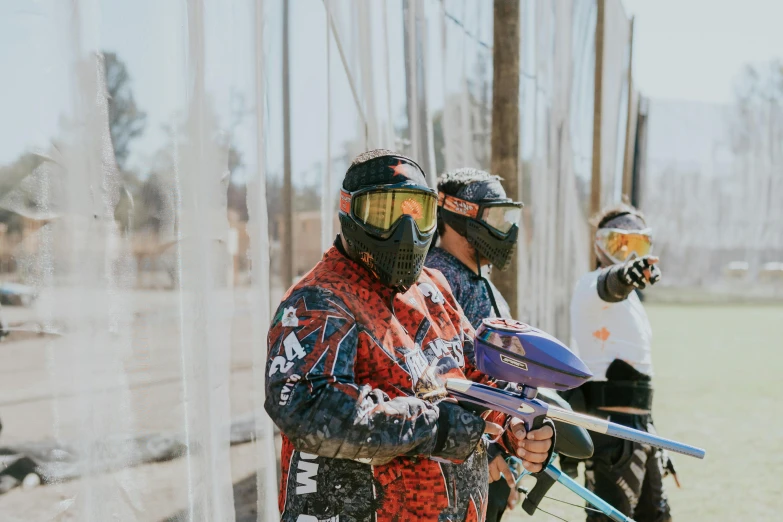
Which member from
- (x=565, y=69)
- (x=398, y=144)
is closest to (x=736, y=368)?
(x=565, y=69)

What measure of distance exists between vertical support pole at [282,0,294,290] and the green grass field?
2.84 meters

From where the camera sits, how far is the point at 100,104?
2.20m

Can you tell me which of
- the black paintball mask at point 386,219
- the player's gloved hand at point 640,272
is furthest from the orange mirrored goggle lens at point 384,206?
the player's gloved hand at point 640,272

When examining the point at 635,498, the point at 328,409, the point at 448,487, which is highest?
the point at 328,409

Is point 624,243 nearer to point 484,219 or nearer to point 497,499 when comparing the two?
point 484,219

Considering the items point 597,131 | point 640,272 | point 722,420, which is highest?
point 597,131

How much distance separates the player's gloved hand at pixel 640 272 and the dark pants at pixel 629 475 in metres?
0.76

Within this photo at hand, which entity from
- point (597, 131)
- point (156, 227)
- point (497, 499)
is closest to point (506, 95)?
point (497, 499)

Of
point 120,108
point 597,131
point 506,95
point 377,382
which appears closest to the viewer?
point 377,382

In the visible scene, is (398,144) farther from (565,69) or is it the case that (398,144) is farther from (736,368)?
(736,368)

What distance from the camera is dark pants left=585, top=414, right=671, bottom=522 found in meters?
3.76

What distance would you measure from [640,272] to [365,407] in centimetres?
233

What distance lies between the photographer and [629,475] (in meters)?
3.76

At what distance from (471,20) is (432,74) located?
128 cm
